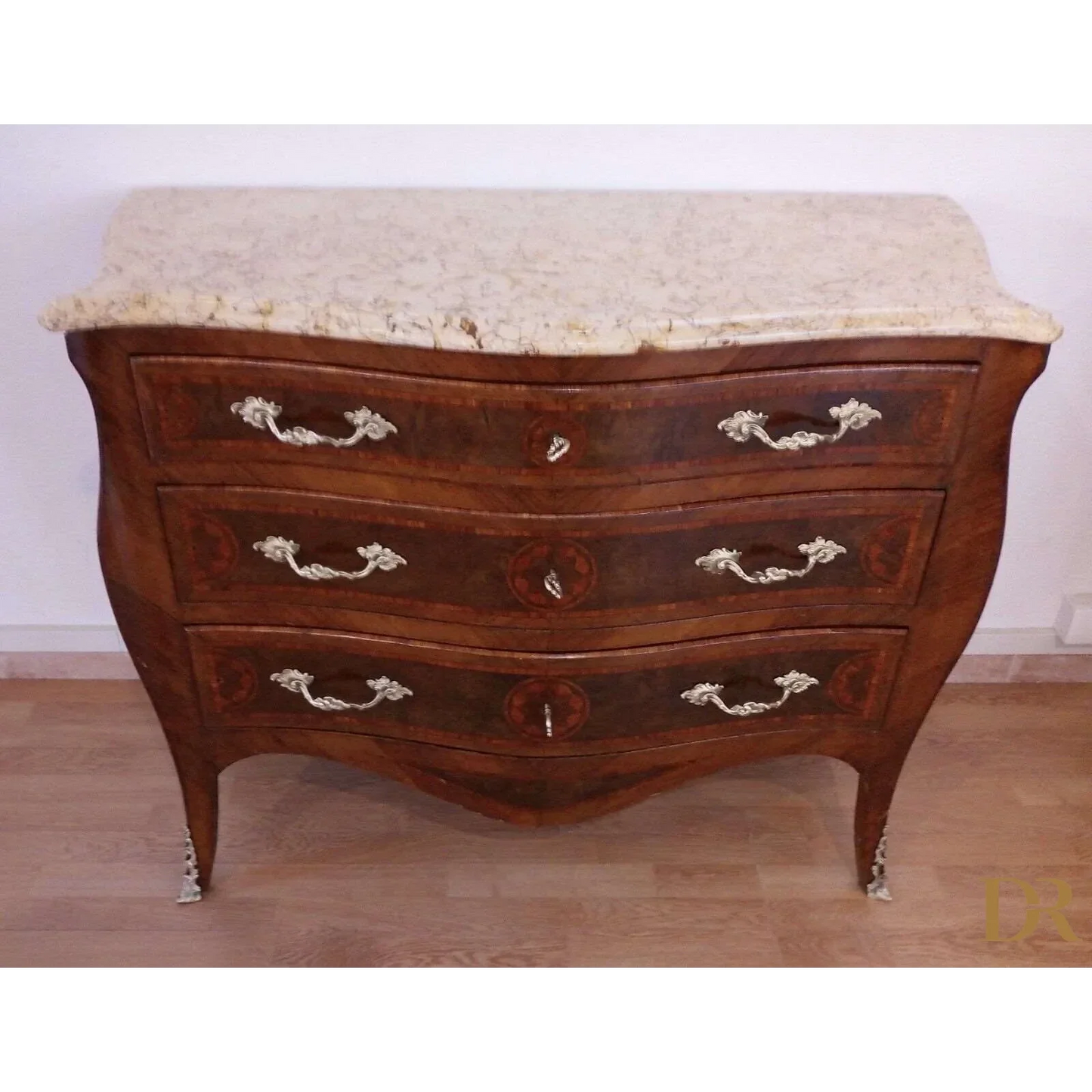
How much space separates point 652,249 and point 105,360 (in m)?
0.65

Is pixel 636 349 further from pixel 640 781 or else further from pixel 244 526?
pixel 640 781

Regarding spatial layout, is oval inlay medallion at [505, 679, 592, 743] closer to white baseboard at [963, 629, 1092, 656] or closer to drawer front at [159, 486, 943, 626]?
drawer front at [159, 486, 943, 626]

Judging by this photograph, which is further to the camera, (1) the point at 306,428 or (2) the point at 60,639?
(2) the point at 60,639

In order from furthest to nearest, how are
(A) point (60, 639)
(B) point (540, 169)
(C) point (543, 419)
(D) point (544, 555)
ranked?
(A) point (60, 639) < (B) point (540, 169) < (D) point (544, 555) < (C) point (543, 419)

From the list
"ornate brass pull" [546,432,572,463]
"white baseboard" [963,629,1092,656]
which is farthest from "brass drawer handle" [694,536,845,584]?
"white baseboard" [963,629,1092,656]

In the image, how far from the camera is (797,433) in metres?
1.24

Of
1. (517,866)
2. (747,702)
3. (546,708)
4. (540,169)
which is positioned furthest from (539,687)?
(540,169)

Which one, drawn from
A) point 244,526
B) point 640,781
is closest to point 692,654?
point 640,781

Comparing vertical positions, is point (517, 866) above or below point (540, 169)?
below

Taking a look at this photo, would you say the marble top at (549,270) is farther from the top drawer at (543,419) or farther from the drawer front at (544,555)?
the drawer front at (544,555)

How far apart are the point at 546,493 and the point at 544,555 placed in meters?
0.09

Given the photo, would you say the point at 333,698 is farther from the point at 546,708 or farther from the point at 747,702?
the point at 747,702

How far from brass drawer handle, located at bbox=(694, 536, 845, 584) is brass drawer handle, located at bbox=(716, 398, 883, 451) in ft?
0.46

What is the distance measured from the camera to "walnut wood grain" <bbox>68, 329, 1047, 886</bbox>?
120 centimetres
